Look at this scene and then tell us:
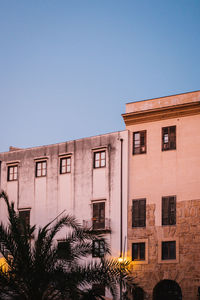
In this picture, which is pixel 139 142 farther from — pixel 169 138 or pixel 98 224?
pixel 98 224

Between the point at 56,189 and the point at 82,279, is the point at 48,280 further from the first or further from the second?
the point at 56,189

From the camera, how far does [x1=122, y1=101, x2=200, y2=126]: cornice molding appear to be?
37.3m

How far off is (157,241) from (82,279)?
15.9 meters

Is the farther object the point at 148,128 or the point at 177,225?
the point at 148,128

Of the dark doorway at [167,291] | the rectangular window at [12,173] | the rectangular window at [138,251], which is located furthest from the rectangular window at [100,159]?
the dark doorway at [167,291]

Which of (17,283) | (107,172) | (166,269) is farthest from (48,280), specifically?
(107,172)

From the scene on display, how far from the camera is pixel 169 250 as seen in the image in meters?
36.2

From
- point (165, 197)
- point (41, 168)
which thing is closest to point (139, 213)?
point (165, 197)

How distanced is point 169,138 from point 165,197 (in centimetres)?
392

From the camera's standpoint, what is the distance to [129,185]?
127 feet

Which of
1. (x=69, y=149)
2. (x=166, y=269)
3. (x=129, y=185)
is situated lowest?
(x=166, y=269)

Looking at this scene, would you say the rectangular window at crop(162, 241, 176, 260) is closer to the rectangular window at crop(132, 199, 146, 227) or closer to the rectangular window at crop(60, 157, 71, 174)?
the rectangular window at crop(132, 199, 146, 227)

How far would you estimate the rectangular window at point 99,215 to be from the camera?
3919 cm

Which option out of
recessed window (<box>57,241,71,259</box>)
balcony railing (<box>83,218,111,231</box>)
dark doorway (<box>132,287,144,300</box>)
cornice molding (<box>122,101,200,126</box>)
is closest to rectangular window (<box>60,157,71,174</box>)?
balcony railing (<box>83,218,111,231</box>)
